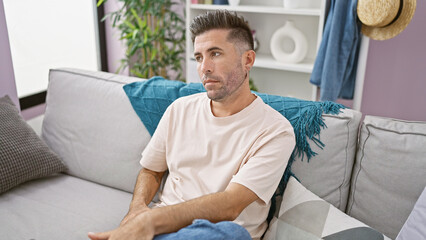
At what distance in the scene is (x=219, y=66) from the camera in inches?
49.7

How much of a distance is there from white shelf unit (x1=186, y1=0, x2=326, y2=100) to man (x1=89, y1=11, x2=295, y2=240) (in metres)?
1.28

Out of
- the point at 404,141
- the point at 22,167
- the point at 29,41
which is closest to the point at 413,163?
the point at 404,141

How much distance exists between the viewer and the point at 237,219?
3.91 feet

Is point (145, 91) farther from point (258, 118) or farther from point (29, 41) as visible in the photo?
point (29, 41)

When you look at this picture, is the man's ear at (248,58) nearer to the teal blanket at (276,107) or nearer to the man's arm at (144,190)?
the teal blanket at (276,107)

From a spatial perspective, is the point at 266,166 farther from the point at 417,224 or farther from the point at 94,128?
the point at 94,128

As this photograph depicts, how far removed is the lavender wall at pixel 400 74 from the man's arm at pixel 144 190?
1842 mm

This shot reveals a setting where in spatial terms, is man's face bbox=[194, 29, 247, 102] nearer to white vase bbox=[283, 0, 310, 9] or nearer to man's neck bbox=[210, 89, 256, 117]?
man's neck bbox=[210, 89, 256, 117]

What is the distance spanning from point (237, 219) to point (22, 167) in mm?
997

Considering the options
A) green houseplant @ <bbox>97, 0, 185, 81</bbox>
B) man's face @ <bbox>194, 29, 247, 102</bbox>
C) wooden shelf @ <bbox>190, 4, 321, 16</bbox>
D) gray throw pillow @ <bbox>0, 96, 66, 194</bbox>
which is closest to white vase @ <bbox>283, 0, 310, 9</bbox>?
wooden shelf @ <bbox>190, 4, 321, 16</bbox>

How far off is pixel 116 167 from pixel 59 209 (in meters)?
0.30

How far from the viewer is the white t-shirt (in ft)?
3.82

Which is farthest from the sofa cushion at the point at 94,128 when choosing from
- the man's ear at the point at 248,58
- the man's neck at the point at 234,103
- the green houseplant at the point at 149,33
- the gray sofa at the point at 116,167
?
the green houseplant at the point at 149,33

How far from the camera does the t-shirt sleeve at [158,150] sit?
55.5 inches
